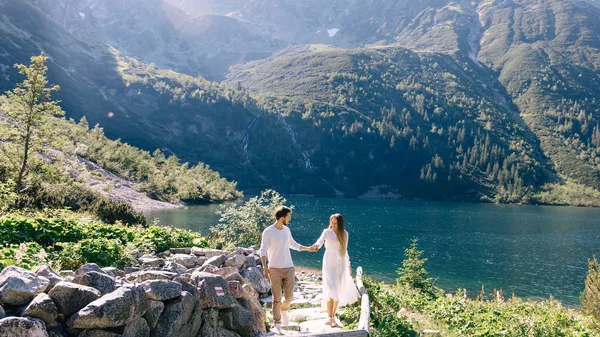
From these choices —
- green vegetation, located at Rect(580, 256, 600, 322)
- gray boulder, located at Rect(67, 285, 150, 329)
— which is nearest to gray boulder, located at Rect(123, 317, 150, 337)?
gray boulder, located at Rect(67, 285, 150, 329)

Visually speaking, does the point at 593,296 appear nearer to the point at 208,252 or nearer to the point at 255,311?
the point at 255,311

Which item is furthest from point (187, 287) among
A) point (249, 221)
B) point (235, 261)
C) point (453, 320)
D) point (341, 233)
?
point (249, 221)

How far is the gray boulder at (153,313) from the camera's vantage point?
797cm

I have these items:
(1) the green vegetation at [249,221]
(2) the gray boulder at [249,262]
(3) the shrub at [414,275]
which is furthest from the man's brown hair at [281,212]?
(1) the green vegetation at [249,221]

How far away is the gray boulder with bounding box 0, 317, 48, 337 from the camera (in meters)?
6.25

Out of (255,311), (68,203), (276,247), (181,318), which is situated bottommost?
(255,311)

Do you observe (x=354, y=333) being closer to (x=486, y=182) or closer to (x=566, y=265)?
(x=566, y=265)

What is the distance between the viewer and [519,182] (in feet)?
613

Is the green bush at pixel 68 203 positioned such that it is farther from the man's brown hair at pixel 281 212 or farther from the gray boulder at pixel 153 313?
the man's brown hair at pixel 281 212

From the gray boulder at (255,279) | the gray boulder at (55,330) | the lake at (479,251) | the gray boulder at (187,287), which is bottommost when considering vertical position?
the lake at (479,251)

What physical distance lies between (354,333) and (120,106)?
20716cm

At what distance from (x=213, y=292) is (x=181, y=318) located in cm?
96

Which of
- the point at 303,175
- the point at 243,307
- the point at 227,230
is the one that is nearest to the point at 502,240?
the point at 227,230

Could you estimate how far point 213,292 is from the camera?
9086 mm
